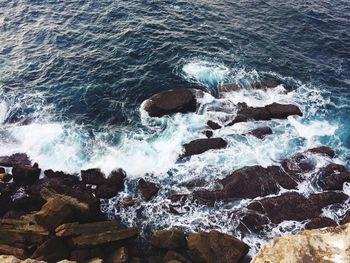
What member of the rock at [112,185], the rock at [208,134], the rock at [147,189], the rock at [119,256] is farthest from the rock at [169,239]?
the rock at [208,134]

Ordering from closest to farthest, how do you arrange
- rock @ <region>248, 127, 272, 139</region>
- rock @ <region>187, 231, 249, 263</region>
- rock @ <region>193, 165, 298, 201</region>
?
rock @ <region>187, 231, 249, 263</region> < rock @ <region>193, 165, 298, 201</region> < rock @ <region>248, 127, 272, 139</region>

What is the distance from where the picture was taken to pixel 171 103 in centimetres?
3391

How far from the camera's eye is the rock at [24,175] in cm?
2848

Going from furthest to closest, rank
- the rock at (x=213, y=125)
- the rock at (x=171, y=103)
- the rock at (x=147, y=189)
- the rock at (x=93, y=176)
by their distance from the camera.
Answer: the rock at (x=171, y=103), the rock at (x=213, y=125), the rock at (x=93, y=176), the rock at (x=147, y=189)

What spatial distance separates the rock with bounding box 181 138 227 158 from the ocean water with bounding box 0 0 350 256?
0.55 metres

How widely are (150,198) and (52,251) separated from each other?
7.77 m

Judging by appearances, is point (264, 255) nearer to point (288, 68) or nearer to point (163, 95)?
point (163, 95)

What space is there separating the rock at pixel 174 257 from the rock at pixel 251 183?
17.2 ft

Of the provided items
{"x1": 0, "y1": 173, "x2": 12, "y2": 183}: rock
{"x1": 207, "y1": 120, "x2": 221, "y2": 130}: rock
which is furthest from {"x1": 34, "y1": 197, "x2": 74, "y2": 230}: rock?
{"x1": 207, "y1": 120, "x2": 221, "y2": 130}: rock

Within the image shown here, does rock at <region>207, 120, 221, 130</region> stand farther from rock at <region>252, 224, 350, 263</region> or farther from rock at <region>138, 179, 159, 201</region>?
rock at <region>252, 224, 350, 263</region>

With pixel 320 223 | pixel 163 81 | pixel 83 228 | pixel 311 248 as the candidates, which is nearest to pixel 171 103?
pixel 163 81

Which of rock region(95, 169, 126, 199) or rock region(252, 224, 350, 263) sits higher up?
rock region(252, 224, 350, 263)

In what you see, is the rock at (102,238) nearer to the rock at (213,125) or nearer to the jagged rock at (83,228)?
the jagged rock at (83,228)

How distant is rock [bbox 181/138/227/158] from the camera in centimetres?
3034
